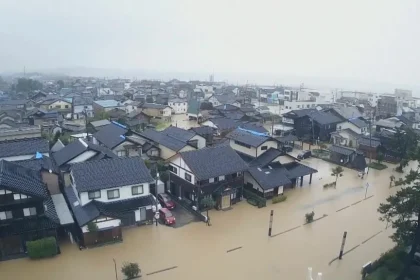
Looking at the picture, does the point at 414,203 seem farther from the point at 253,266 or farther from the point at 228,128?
the point at 228,128

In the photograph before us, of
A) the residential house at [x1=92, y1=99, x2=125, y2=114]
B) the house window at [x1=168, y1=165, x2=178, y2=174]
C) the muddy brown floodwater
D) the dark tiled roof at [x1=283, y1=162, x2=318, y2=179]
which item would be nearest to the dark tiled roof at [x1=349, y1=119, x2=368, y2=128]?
the dark tiled roof at [x1=283, y1=162, x2=318, y2=179]

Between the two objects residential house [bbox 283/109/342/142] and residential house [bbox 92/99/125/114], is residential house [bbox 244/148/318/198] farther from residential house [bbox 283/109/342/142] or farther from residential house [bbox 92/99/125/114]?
residential house [bbox 92/99/125/114]

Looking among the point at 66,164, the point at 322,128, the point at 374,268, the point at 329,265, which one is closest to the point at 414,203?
the point at 374,268

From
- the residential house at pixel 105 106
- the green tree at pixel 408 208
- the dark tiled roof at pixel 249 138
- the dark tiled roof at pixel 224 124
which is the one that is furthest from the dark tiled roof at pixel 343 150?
the residential house at pixel 105 106

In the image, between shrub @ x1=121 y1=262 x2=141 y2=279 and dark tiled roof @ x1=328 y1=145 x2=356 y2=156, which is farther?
dark tiled roof @ x1=328 y1=145 x2=356 y2=156

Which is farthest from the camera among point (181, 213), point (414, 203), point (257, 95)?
point (257, 95)

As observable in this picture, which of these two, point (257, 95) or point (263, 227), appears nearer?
point (263, 227)
